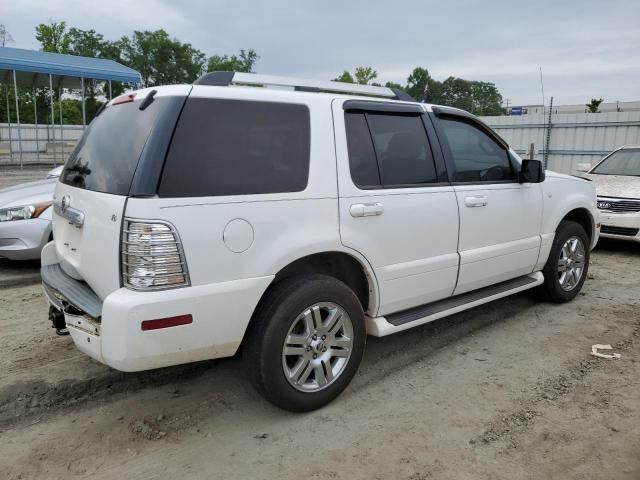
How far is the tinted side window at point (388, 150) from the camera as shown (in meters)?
3.27

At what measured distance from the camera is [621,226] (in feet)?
24.0

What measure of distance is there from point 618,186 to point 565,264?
358 cm

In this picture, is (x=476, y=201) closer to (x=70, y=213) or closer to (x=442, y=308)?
(x=442, y=308)

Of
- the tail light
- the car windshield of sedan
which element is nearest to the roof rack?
the tail light

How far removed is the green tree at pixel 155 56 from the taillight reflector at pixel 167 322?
164 ft

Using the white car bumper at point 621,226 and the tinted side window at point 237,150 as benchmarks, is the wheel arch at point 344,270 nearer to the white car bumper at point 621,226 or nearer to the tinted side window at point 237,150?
the tinted side window at point 237,150

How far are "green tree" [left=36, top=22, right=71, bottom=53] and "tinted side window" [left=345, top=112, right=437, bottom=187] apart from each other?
4368 cm

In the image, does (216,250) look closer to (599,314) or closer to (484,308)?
(484,308)

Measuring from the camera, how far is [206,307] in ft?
8.47

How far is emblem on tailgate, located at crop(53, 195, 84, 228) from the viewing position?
9.43 feet

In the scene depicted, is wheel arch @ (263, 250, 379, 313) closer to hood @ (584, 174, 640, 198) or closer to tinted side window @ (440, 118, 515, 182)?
tinted side window @ (440, 118, 515, 182)

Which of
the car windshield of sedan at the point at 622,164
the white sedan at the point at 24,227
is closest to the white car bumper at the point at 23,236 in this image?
the white sedan at the point at 24,227

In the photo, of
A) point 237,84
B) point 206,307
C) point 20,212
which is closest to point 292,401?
point 206,307

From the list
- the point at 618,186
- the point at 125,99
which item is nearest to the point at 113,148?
the point at 125,99
